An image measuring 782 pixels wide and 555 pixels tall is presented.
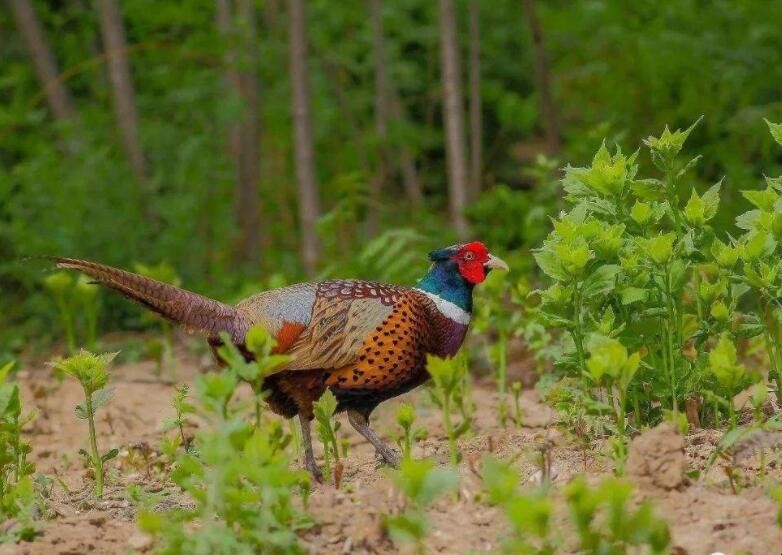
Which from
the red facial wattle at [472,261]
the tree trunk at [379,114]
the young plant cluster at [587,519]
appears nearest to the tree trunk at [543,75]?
the tree trunk at [379,114]

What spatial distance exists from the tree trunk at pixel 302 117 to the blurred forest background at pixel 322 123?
0.05 ft

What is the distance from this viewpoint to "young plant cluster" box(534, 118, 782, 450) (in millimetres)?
4660

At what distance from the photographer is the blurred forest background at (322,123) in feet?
29.5

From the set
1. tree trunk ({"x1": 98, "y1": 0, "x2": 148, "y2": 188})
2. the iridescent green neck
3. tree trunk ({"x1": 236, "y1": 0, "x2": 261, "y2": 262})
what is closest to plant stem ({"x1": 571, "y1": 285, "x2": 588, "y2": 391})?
the iridescent green neck

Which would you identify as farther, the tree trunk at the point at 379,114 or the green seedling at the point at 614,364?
the tree trunk at the point at 379,114

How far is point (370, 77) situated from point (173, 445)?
26.7ft

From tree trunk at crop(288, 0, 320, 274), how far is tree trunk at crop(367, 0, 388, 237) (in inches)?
25.6

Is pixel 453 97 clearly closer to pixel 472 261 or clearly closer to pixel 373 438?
pixel 472 261

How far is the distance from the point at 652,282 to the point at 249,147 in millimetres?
5865

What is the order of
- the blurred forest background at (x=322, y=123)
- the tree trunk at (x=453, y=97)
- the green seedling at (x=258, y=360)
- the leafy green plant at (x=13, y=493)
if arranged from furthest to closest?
the blurred forest background at (x=322, y=123) → the tree trunk at (x=453, y=97) → the leafy green plant at (x=13, y=493) → the green seedling at (x=258, y=360)

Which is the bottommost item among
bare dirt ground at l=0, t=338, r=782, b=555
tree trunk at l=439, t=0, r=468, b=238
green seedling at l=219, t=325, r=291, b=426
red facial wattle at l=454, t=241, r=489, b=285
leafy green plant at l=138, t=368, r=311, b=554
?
bare dirt ground at l=0, t=338, r=782, b=555

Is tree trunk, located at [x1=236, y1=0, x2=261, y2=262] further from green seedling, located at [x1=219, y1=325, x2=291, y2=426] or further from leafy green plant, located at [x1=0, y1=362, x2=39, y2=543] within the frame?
green seedling, located at [x1=219, y1=325, x2=291, y2=426]

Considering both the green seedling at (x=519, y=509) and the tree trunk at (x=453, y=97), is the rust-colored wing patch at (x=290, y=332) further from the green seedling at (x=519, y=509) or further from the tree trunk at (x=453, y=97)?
the tree trunk at (x=453, y=97)

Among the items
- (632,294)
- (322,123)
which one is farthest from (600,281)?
(322,123)
